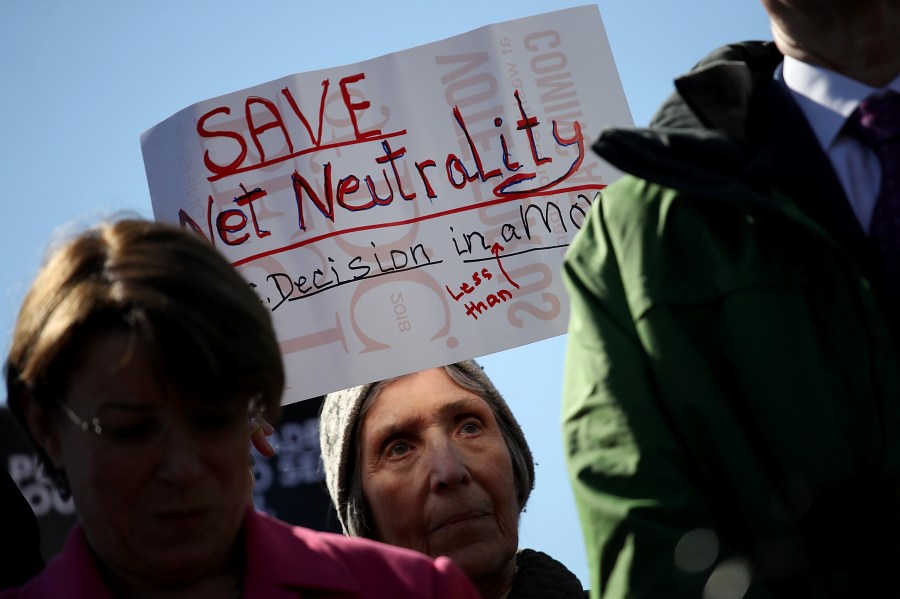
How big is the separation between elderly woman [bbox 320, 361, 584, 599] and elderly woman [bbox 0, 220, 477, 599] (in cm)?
127

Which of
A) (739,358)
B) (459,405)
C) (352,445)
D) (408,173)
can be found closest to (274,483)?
(408,173)

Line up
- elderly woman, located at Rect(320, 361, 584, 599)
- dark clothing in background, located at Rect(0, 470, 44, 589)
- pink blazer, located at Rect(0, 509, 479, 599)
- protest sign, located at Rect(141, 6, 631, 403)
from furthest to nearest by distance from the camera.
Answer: protest sign, located at Rect(141, 6, 631, 403) < elderly woman, located at Rect(320, 361, 584, 599) < dark clothing in background, located at Rect(0, 470, 44, 589) < pink blazer, located at Rect(0, 509, 479, 599)

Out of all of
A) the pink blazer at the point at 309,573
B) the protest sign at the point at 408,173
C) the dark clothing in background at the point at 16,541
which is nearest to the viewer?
the pink blazer at the point at 309,573

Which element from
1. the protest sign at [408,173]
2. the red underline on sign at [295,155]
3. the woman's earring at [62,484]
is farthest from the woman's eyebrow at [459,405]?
the woman's earring at [62,484]

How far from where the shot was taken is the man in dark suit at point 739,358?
1.78m

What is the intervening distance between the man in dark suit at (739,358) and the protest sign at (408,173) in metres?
1.91

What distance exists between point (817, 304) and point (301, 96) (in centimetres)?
261

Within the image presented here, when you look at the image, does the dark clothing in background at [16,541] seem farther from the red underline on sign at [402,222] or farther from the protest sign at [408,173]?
the red underline on sign at [402,222]

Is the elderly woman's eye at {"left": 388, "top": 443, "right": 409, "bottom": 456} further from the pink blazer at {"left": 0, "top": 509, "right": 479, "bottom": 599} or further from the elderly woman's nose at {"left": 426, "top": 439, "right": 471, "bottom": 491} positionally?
the pink blazer at {"left": 0, "top": 509, "right": 479, "bottom": 599}

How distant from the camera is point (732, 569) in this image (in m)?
1.74

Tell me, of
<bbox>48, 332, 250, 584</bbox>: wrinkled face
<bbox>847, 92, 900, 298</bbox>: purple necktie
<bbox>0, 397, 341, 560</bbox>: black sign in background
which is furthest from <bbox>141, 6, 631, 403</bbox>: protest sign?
<bbox>0, 397, 341, 560</bbox>: black sign in background

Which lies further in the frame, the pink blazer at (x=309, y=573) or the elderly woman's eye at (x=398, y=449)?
the elderly woman's eye at (x=398, y=449)

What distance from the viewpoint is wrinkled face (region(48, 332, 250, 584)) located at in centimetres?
183

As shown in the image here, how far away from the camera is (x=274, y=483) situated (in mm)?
6367
